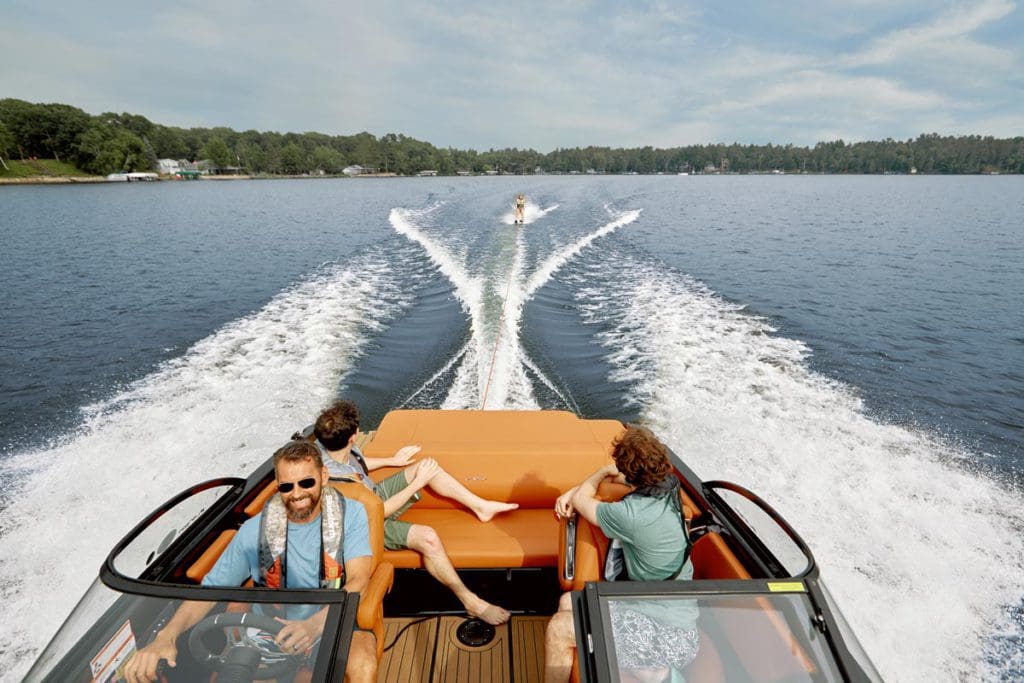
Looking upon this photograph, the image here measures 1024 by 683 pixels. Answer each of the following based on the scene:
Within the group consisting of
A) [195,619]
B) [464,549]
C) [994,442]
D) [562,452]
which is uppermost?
[195,619]

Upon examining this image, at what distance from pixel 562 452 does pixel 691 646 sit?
6.45 ft

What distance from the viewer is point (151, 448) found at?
5.75m

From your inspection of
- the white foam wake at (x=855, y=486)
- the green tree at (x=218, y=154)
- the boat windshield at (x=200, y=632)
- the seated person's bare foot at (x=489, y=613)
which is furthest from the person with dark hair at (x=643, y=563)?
the green tree at (x=218, y=154)

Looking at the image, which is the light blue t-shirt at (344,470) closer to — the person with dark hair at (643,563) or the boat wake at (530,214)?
the person with dark hair at (643,563)

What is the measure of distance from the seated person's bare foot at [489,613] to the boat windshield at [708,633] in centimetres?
125

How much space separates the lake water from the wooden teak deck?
2.45 metres

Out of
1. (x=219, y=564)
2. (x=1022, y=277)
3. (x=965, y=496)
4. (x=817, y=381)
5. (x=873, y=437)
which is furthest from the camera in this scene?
(x=1022, y=277)

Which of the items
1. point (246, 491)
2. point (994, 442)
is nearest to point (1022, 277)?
point (994, 442)

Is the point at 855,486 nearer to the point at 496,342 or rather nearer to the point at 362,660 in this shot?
the point at 362,660

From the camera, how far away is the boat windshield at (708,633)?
1864 mm

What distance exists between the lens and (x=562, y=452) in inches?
152

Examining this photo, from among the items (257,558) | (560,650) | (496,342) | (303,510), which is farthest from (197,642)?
(496,342)

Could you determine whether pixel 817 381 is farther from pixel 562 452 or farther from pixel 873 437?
pixel 562 452

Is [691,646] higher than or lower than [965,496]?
higher
